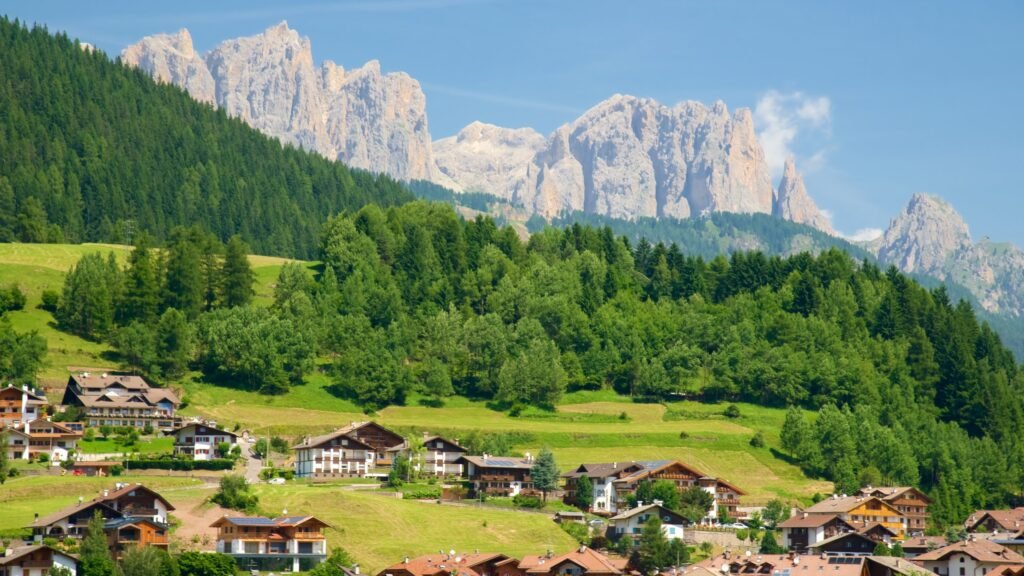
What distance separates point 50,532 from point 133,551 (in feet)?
29.4

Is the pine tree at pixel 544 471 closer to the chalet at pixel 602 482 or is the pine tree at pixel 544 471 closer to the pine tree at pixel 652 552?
the chalet at pixel 602 482

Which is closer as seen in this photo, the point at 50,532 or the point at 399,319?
the point at 50,532

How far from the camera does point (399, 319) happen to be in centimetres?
18500

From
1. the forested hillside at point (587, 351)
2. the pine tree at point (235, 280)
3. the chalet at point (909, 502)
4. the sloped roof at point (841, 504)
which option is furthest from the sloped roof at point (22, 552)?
the pine tree at point (235, 280)

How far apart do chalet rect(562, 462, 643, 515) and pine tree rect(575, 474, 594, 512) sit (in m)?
0.27

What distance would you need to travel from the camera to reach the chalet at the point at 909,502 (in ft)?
460

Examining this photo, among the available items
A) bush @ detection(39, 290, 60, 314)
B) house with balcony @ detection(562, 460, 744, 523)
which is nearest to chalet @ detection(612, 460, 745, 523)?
house with balcony @ detection(562, 460, 744, 523)

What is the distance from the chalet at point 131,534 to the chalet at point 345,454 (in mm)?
30613

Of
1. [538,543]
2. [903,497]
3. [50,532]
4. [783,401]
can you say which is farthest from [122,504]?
[783,401]

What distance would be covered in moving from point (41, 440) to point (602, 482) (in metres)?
47.5

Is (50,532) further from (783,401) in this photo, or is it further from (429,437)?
(783,401)

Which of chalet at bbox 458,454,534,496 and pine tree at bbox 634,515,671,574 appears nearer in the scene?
pine tree at bbox 634,515,671,574

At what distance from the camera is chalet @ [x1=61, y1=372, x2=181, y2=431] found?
148000mm

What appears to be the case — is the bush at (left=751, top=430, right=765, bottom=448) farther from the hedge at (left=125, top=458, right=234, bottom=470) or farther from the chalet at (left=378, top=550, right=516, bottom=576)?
the hedge at (left=125, top=458, right=234, bottom=470)
